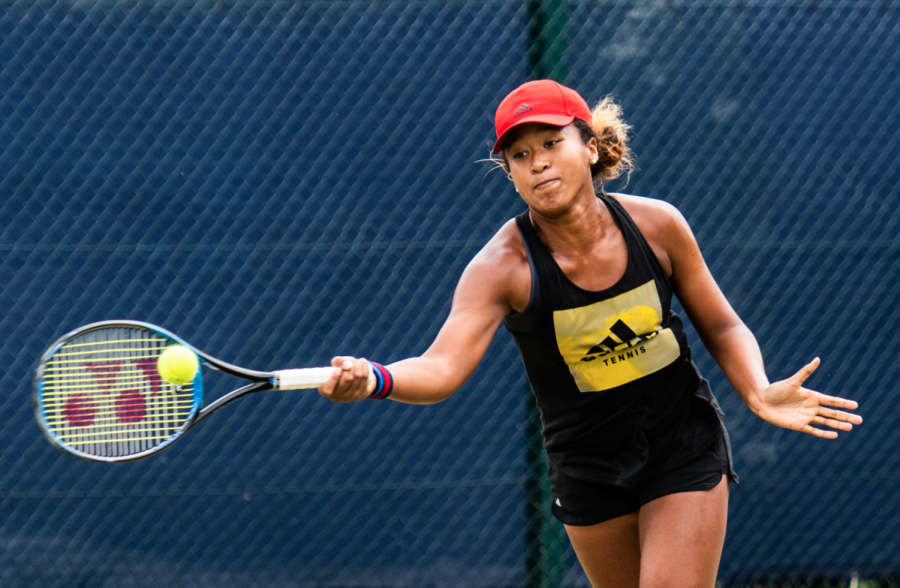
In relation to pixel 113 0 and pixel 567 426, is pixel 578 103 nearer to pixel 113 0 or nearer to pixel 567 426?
pixel 567 426

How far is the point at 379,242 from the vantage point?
372 centimetres

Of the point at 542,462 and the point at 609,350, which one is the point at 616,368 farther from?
the point at 542,462

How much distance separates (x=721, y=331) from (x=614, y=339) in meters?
0.36

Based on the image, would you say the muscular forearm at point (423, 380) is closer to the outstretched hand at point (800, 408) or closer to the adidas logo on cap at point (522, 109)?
the adidas logo on cap at point (522, 109)

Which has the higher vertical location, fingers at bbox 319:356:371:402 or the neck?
the neck

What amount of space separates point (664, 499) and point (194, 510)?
6.94 ft

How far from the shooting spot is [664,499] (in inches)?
88.6

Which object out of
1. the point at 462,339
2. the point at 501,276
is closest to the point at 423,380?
the point at 462,339

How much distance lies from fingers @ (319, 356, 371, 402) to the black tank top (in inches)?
20.1

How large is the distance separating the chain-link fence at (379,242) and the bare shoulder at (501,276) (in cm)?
151

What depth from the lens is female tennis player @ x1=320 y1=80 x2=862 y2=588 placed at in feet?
7.13

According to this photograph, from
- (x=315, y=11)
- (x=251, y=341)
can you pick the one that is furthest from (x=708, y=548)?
(x=315, y=11)

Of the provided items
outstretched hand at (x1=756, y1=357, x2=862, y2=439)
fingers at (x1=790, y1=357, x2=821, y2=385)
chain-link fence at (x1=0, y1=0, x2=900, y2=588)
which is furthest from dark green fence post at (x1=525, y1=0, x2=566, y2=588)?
fingers at (x1=790, y1=357, x2=821, y2=385)

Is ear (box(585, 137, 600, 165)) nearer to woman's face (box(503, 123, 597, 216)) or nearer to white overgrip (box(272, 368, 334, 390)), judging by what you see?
→ woman's face (box(503, 123, 597, 216))
